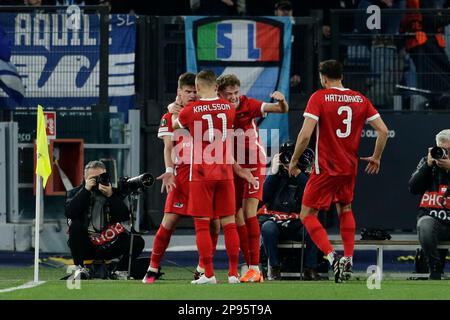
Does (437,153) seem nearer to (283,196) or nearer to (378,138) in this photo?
(378,138)

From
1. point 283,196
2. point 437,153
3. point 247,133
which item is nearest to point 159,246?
point 247,133

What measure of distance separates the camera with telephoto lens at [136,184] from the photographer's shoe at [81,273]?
980 mm

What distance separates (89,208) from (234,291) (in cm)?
379

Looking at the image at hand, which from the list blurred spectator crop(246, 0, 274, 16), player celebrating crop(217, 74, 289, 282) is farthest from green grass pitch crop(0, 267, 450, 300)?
blurred spectator crop(246, 0, 274, 16)

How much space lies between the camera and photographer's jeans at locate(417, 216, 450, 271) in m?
15.7

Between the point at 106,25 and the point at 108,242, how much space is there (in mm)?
5346

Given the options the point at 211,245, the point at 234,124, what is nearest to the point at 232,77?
the point at 234,124

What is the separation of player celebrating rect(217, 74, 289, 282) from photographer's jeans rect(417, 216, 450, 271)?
6.89 feet

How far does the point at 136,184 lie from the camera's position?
615 inches

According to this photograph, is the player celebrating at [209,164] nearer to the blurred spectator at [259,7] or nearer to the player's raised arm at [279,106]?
the player's raised arm at [279,106]

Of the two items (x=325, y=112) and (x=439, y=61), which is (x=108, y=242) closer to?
(x=325, y=112)

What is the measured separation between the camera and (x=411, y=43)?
20625 mm

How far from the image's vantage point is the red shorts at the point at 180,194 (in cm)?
1414

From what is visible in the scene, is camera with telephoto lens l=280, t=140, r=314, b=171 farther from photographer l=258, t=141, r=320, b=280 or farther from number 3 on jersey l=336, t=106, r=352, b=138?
number 3 on jersey l=336, t=106, r=352, b=138
